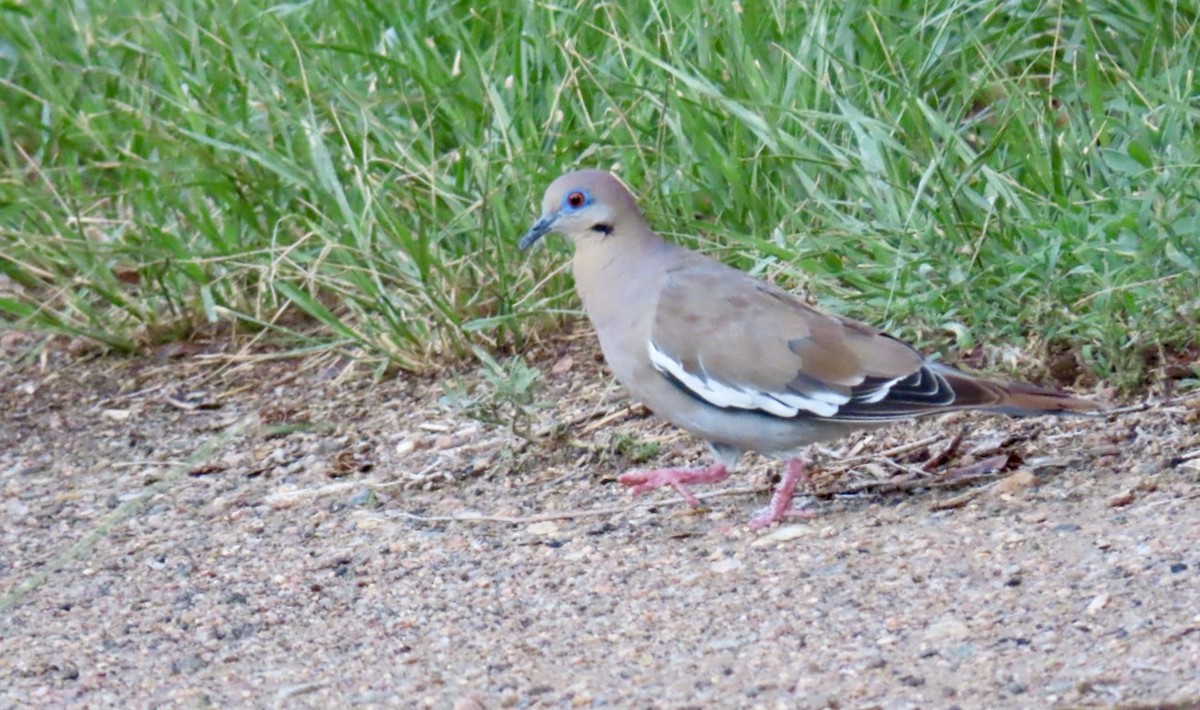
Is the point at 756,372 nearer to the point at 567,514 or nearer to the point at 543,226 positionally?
the point at 567,514

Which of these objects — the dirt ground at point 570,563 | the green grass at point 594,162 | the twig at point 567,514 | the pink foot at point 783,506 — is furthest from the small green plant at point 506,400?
the pink foot at point 783,506

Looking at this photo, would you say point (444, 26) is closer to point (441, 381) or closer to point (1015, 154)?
point (441, 381)

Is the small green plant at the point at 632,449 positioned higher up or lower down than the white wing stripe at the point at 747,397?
lower down

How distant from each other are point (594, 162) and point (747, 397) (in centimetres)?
178

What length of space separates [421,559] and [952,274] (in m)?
1.43

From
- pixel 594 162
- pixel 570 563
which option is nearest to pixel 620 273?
pixel 570 563

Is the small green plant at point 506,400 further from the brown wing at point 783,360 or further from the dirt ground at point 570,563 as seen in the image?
the brown wing at point 783,360

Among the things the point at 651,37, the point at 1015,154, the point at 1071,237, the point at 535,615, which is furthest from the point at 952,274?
the point at 651,37

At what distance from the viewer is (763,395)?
389 centimetres

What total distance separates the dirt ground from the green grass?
316 mm

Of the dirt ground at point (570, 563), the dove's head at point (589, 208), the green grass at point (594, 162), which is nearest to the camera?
the dirt ground at point (570, 563)

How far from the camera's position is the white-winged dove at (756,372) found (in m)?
3.83

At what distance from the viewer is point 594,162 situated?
5.51 meters

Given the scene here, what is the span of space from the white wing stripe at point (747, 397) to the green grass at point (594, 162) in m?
0.66
